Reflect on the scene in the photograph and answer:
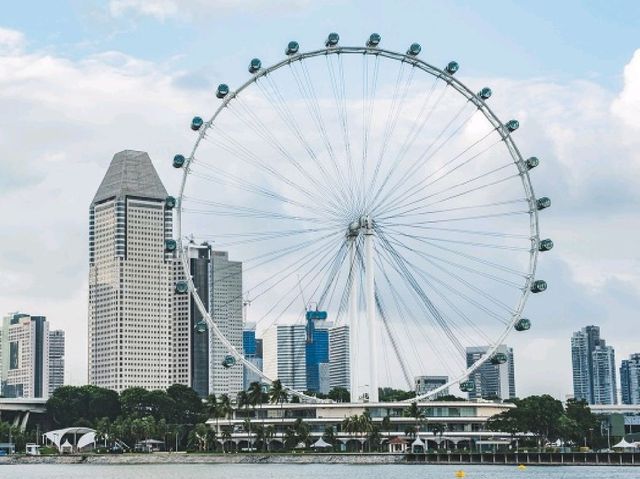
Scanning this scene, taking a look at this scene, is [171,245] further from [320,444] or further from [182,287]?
[320,444]

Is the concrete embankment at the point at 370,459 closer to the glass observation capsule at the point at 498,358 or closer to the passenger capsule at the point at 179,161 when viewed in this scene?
the glass observation capsule at the point at 498,358

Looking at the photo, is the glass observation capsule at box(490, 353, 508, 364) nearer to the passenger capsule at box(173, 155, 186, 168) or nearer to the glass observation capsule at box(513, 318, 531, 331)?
the glass observation capsule at box(513, 318, 531, 331)

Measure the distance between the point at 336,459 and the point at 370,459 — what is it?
554cm

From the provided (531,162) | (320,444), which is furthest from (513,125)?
(320,444)

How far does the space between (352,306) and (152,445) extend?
90.9 meters

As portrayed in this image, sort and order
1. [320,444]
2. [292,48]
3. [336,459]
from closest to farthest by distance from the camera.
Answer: [292,48] → [336,459] → [320,444]

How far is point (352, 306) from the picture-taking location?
11406 centimetres

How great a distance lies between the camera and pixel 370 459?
465 ft

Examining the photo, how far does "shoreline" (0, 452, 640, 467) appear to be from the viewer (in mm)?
129000

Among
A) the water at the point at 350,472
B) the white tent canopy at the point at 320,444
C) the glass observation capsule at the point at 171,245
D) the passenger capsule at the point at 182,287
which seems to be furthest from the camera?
the white tent canopy at the point at 320,444

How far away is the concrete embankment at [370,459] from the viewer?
422ft

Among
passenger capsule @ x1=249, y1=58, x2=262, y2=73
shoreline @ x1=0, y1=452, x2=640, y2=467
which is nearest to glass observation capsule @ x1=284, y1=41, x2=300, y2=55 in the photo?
passenger capsule @ x1=249, y1=58, x2=262, y2=73

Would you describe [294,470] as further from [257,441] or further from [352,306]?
[257,441]

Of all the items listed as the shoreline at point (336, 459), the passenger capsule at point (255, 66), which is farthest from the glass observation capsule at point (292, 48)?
the shoreline at point (336, 459)
